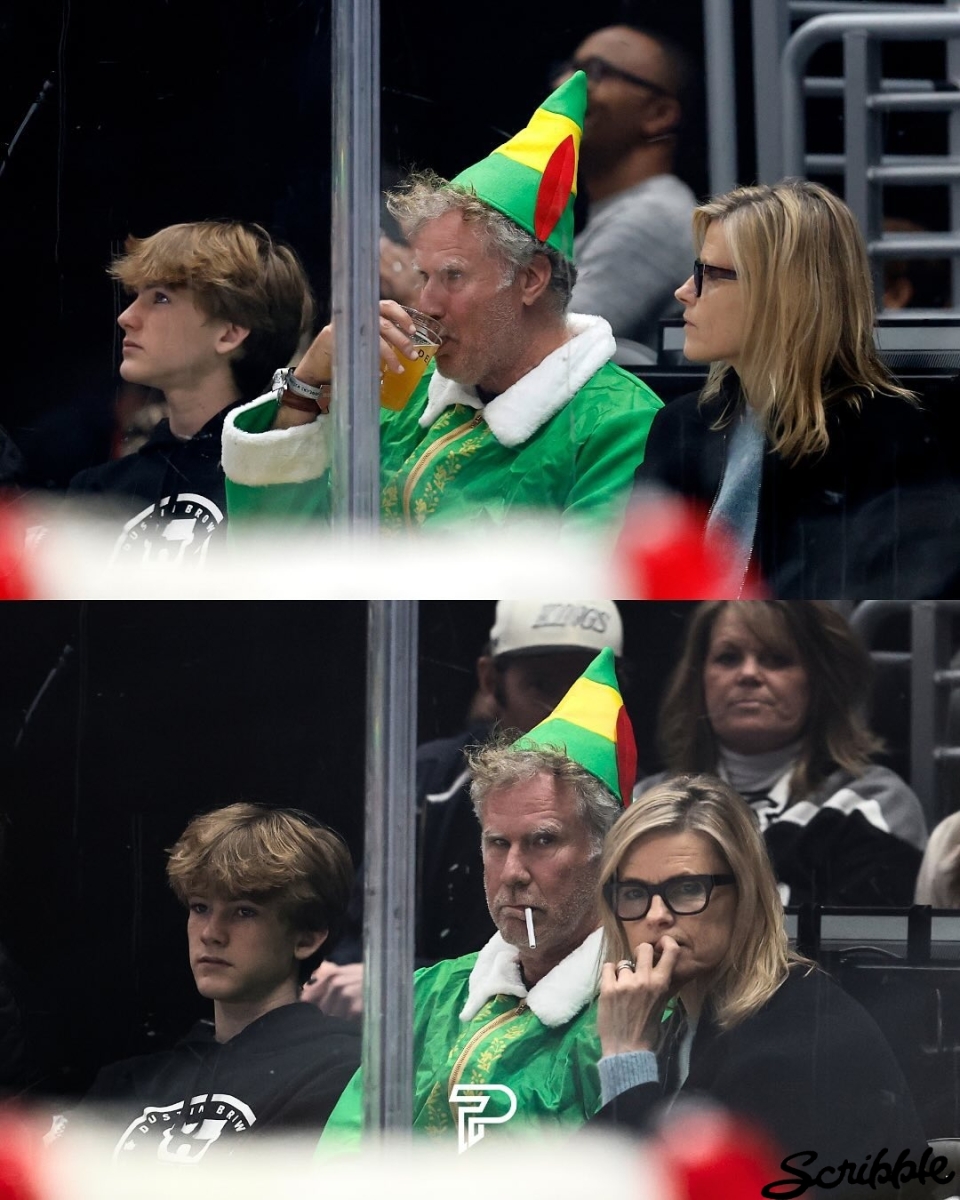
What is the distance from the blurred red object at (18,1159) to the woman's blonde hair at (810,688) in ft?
3.20

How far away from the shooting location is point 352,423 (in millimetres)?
2080

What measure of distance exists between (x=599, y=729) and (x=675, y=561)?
0.23 m

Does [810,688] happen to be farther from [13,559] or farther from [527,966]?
[13,559]

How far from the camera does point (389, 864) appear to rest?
2.11m

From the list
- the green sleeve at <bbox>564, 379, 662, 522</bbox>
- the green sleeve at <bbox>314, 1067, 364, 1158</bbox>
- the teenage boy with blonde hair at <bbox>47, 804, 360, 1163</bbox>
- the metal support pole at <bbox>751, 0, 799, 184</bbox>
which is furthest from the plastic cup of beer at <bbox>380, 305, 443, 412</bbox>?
the green sleeve at <bbox>314, 1067, 364, 1158</bbox>

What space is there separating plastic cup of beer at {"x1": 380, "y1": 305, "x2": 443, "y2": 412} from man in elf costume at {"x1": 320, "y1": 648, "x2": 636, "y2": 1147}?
43cm

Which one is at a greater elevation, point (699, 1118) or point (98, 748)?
point (98, 748)

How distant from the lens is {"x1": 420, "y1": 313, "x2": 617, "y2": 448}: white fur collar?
206 centimetres

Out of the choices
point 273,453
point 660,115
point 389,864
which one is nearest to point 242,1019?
point 389,864

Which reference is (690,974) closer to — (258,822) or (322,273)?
(258,822)

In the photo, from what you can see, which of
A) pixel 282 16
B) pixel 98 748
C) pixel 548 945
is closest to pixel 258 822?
pixel 98 748

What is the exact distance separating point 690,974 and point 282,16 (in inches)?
51.8

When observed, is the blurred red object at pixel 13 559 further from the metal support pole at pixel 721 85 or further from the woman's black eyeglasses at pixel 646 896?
the metal support pole at pixel 721 85

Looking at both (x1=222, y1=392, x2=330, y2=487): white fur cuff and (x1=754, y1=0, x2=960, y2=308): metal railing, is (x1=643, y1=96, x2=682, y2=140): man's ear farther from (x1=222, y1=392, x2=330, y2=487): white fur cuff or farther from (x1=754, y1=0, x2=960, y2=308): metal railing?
(x1=222, y1=392, x2=330, y2=487): white fur cuff
